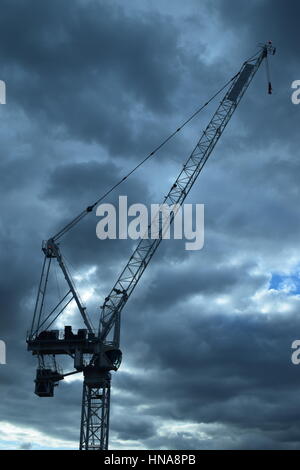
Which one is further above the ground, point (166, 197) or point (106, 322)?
point (166, 197)

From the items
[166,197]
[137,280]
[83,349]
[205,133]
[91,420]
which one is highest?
[205,133]

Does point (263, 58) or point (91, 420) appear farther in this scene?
point (263, 58)

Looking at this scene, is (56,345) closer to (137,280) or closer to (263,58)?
(137,280)

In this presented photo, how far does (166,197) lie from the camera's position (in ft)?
534

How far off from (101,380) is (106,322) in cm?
1343

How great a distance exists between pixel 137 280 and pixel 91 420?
33.6 m

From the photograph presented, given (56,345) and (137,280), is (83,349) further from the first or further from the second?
(137,280)
